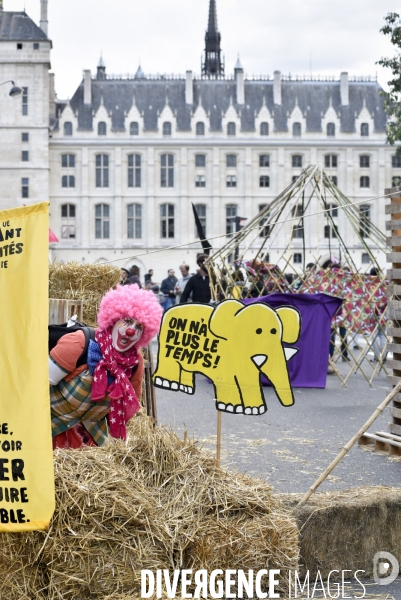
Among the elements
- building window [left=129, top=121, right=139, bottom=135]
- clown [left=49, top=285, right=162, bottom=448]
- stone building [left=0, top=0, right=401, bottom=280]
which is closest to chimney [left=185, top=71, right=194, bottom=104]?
stone building [left=0, top=0, right=401, bottom=280]

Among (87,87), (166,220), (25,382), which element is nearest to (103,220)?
(166,220)

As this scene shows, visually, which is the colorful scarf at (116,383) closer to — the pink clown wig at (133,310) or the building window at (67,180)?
the pink clown wig at (133,310)

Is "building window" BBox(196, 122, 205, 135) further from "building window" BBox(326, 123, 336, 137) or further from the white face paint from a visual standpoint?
the white face paint

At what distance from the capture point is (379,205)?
2731 inches

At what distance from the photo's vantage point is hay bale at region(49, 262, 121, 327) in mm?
9109

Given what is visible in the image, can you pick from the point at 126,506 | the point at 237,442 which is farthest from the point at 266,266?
the point at 126,506

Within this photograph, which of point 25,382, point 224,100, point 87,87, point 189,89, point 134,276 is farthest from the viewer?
point 224,100

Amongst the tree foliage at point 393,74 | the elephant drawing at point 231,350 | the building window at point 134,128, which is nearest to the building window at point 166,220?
the building window at point 134,128

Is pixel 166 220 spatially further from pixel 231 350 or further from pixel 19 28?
pixel 231 350

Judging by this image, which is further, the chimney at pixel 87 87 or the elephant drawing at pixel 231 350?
the chimney at pixel 87 87

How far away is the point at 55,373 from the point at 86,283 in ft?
15.0

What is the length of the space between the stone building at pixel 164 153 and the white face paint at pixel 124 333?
61055 mm

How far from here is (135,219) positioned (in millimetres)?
68500

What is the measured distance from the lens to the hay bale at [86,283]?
9.11 meters
